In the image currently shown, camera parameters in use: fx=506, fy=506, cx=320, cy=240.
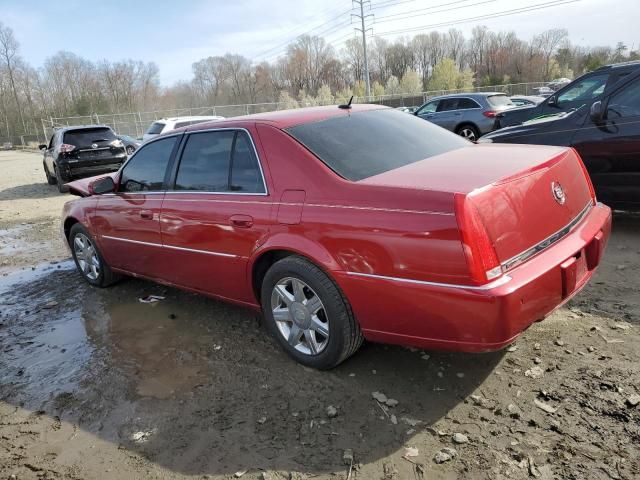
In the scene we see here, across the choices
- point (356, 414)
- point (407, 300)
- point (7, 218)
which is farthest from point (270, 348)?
point (7, 218)

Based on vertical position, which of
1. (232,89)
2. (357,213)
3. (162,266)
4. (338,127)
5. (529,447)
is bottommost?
(529,447)

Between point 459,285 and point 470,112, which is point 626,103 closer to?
point 459,285

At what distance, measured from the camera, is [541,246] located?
2.73m

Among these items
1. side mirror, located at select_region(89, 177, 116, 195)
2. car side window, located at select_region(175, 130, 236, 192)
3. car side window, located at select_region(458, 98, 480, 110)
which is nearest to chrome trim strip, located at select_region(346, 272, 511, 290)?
car side window, located at select_region(175, 130, 236, 192)

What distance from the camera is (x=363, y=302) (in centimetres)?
281

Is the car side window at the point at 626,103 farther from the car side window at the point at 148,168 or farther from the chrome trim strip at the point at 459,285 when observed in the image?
the car side window at the point at 148,168

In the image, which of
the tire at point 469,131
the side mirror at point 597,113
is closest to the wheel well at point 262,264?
the side mirror at point 597,113

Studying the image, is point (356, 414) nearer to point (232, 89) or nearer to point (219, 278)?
point (219, 278)

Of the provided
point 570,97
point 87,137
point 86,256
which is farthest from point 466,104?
point 86,256

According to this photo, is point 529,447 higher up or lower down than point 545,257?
lower down

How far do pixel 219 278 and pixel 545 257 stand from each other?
2.22m

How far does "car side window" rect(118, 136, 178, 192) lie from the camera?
4266mm

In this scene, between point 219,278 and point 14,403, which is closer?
point 14,403

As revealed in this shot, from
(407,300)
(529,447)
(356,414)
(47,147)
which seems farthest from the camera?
(47,147)
